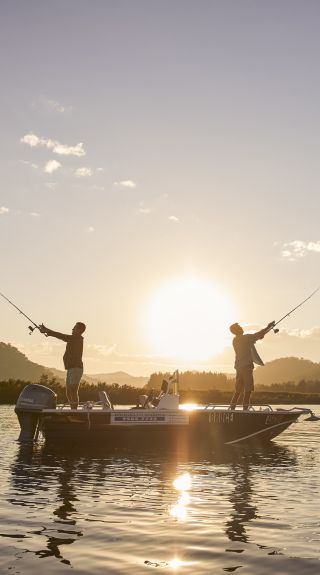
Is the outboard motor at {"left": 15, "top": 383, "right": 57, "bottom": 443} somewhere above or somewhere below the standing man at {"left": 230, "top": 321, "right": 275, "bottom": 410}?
below

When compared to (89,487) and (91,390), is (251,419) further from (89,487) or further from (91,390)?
(91,390)

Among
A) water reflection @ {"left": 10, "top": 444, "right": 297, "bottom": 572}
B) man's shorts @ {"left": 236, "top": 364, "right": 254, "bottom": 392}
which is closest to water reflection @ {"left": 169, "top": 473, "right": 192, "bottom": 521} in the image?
water reflection @ {"left": 10, "top": 444, "right": 297, "bottom": 572}

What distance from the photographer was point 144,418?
1833 cm

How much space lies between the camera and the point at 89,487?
11734 millimetres

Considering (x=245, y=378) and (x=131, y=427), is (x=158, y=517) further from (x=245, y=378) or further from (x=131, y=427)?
(x=245, y=378)

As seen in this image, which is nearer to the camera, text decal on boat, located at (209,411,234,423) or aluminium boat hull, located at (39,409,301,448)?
aluminium boat hull, located at (39,409,301,448)

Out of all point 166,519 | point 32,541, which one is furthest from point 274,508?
point 32,541

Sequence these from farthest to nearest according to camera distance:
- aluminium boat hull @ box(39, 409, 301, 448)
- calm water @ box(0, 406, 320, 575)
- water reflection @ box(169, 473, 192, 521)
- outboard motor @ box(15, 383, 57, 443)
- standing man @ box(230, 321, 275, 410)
Answer: standing man @ box(230, 321, 275, 410) → outboard motor @ box(15, 383, 57, 443) → aluminium boat hull @ box(39, 409, 301, 448) → water reflection @ box(169, 473, 192, 521) → calm water @ box(0, 406, 320, 575)

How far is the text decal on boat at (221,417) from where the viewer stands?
18.8 meters

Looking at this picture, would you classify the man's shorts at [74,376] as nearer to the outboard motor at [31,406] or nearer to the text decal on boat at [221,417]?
the outboard motor at [31,406]

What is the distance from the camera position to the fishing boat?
59.8 feet

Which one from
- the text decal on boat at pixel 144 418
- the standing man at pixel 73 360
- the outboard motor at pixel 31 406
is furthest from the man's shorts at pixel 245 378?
the outboard motor at pixel 31 406

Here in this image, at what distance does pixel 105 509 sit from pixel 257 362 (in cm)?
1010

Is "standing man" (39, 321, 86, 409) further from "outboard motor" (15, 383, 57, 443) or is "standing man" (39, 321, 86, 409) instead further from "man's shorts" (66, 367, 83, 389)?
"outboard motor" (15, 383, 57, 443)
